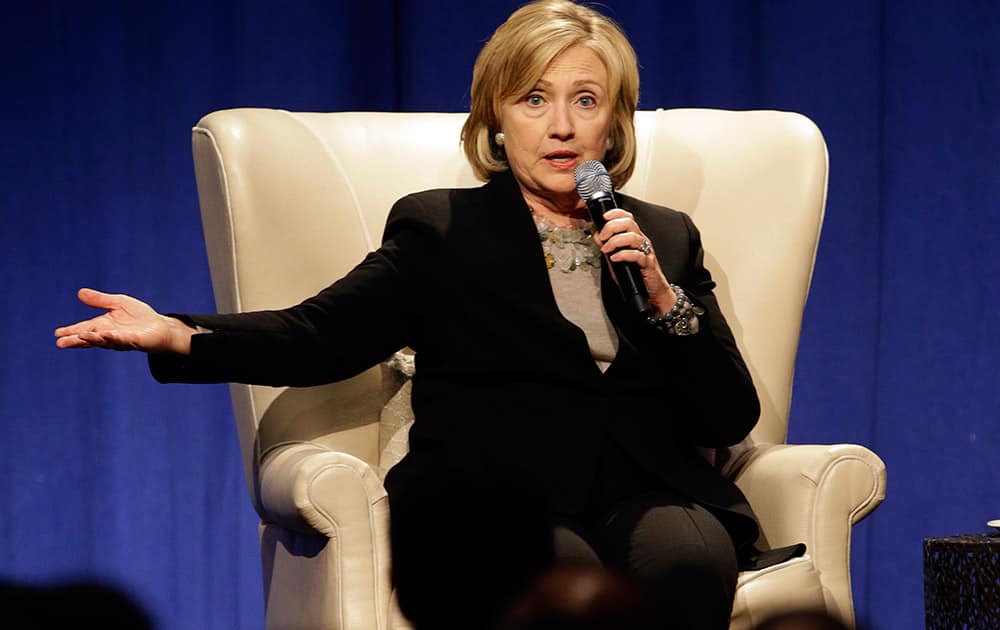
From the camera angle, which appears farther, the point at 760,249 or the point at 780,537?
the point at 760,249

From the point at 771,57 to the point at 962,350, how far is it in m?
0.81

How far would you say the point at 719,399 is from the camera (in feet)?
6.29

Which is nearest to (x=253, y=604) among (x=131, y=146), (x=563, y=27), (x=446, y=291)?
(x=131, y=146)

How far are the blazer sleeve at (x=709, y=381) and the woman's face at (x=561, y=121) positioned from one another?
0.24 metres

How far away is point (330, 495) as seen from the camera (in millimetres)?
1705

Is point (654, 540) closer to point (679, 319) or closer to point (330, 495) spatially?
point (679, 319)

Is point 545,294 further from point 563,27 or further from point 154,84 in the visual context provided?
point 154,84

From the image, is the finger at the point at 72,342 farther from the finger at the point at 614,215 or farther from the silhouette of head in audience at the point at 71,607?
the silhouette of head in audience at the point at 71,607

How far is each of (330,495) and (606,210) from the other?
0.52 m

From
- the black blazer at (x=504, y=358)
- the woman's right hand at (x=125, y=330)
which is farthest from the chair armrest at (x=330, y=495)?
the woman's right hand at (x=125, y=330)

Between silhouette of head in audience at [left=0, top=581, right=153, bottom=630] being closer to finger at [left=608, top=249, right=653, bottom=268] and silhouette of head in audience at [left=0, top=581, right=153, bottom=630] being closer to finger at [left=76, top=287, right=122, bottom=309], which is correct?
finger at [left=76, top=287, right=122, bottom=309]

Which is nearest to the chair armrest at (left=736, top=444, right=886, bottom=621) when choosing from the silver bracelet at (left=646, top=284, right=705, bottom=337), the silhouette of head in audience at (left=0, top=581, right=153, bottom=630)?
the silver bracelet at (left=646, top=284, right=705, bottom=337)

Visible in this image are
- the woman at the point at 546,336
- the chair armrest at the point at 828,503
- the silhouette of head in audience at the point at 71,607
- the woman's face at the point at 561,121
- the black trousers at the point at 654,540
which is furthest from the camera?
the silhouette of head in audience at the point at 71,607

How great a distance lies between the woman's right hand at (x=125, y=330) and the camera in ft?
5.52
